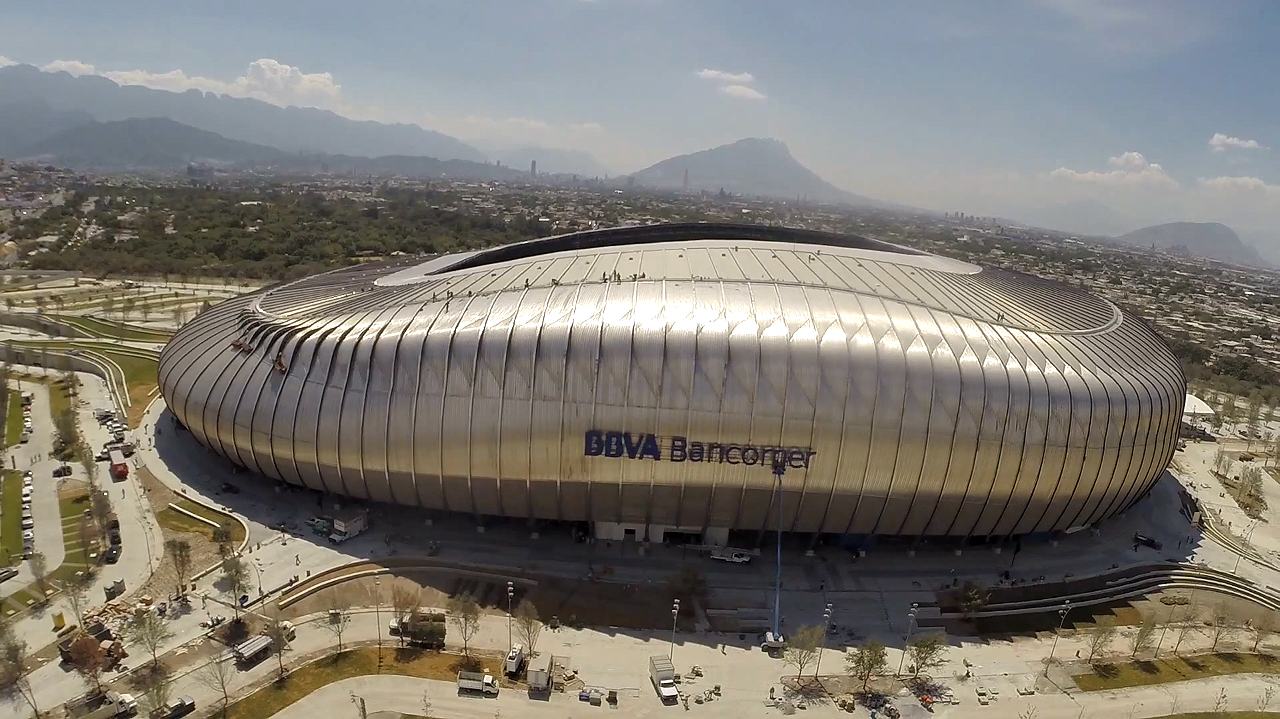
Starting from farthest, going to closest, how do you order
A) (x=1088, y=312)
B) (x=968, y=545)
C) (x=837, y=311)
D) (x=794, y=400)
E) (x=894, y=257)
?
1. (x=894, y=257)
2. (x=1088, y=312)
3. (x=968, y=545)
4. (x=837, y=311)
5. (x=794, y=400)

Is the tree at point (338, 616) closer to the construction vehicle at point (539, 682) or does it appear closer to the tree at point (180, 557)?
the tree at point (180, 557)

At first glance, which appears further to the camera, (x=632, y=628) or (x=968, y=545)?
(x=968, y=545)

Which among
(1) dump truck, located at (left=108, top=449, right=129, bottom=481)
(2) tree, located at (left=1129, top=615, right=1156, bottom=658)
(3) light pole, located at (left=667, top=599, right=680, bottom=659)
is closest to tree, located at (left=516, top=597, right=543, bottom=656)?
(3) light pole, located at (left=667, top=599, right=680, bottom=659)

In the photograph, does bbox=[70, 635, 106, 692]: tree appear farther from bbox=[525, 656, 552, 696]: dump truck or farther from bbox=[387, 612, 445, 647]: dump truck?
bbox=[525, 656, 552, 696]: dump truck

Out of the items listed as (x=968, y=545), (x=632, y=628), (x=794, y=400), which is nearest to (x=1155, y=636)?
(x=968, y=545)

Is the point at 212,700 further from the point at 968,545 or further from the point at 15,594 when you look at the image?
the point at 968,545

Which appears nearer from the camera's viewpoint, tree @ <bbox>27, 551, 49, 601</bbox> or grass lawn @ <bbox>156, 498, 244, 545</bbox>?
tree @ <bbox>27, 551, 49, 601</bbox>
